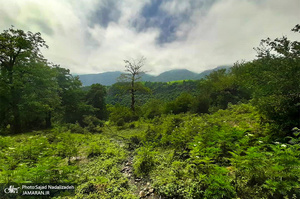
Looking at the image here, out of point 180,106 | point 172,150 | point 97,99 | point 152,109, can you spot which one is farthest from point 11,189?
point 97,99

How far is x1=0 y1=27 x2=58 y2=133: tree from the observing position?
13.1m

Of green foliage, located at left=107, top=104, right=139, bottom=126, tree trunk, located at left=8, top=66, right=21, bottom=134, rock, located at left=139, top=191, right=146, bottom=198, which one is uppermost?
tree trunk, located at left=8, top=66, right=21, bottom=134

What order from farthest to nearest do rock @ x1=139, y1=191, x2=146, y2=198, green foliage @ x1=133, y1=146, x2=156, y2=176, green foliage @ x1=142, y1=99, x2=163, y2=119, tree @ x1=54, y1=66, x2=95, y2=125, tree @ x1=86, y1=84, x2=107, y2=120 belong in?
tree @ x1=86, y1=84, x2=107, y2=120 < tree @ x1=54, y1=66, x2=95, y2=125 < green foliage @ x1=142, y1=99, x2=163, y2=119 < green foliage @ x1=133, y1=146, x2=156, y2=176 < rock @ x1=139, y1=191, x2=146, y2=198

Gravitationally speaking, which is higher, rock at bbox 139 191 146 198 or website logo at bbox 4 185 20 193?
website logo at bbox 4 185 20 193

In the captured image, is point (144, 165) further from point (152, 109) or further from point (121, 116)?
point (152, 109)

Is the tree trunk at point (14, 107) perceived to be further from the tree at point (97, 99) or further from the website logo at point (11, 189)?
the website logo at point (11, 189)

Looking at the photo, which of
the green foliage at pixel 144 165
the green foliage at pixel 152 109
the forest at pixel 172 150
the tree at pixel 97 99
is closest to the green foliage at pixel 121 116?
the green foliage at pixel 152 109

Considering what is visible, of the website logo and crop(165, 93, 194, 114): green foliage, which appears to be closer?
the website logo

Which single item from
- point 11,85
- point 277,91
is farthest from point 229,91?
point 11,85

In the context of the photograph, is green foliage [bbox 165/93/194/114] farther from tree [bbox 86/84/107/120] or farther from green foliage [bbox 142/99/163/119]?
tree [bbox 86/84/107/120]

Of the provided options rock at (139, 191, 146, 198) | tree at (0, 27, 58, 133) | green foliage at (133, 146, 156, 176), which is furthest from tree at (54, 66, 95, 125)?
rock at (139, 191, 146, 198)

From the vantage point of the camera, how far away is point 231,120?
A: 9.55 metres

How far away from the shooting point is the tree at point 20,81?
13.1 m

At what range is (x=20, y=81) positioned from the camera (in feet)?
43.3
